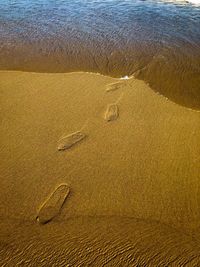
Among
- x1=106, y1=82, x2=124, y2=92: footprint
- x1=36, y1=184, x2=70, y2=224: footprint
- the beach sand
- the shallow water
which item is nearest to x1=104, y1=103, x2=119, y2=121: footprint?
the beach sand

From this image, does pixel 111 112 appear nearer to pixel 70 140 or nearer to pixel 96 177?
pixel 70 140

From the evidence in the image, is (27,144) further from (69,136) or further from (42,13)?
(42,13)

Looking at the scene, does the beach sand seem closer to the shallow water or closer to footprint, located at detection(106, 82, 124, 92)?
footprint, located at detection(106, 82, 124, 92)

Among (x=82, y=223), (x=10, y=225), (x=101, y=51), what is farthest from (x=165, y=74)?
(x=10, y=225)

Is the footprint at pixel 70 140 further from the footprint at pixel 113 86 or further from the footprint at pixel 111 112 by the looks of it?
the footprint at pixel 113 86

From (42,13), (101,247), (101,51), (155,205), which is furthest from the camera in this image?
(42,13)

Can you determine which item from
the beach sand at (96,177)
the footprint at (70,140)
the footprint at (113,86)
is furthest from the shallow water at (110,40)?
the footprint at (70,140)

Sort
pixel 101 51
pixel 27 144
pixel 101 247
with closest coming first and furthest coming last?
pixel 101 247 < pixel 27 144 < pixel 101 51
